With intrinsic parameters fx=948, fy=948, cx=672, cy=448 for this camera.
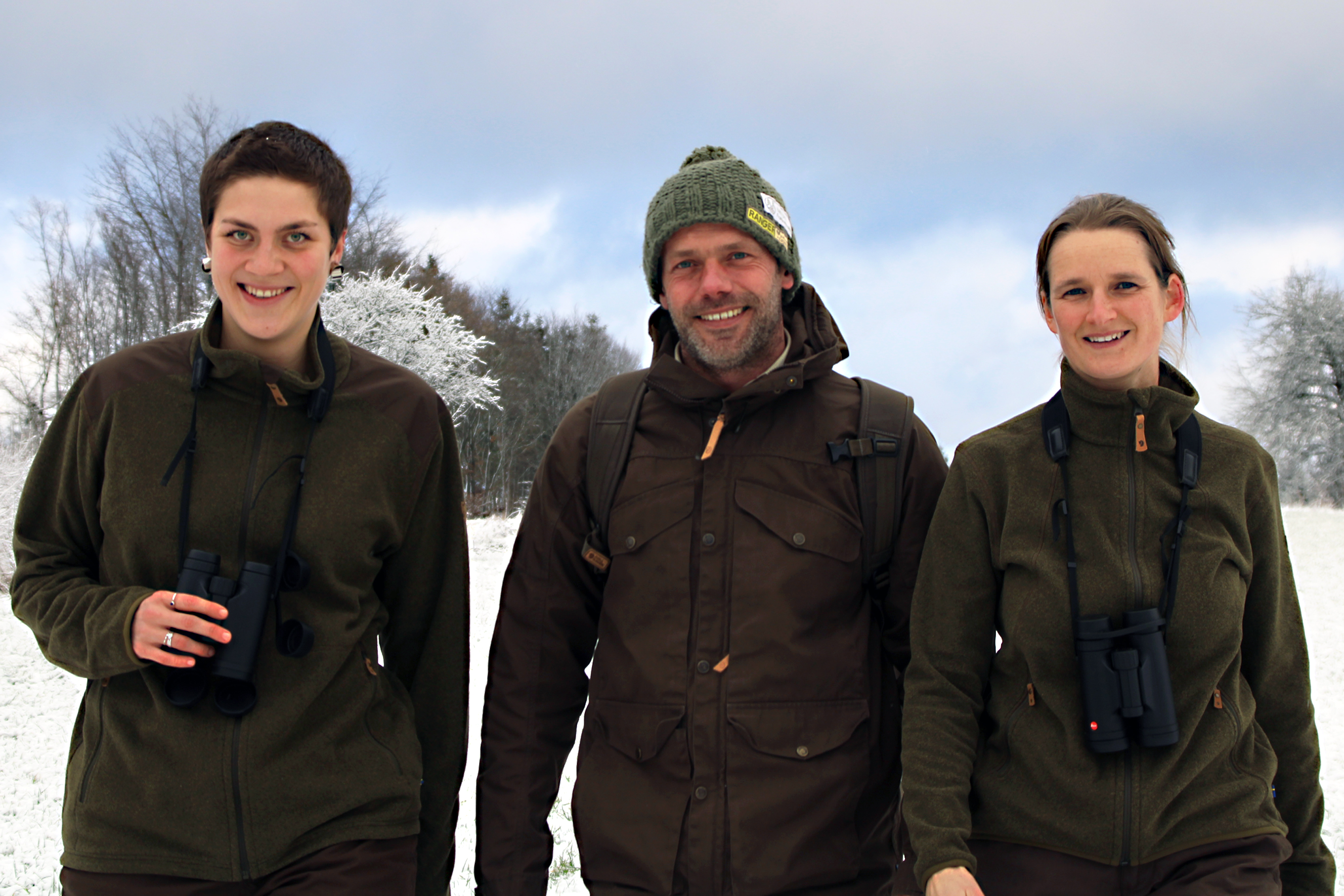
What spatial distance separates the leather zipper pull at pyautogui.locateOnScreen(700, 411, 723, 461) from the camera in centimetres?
284

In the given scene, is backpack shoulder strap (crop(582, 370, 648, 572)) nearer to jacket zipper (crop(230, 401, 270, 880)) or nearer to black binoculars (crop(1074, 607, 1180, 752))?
jacket zipper (crop(230, 401, 270, 880))

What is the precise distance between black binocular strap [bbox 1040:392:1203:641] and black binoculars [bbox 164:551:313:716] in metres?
1.93

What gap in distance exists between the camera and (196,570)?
2.35 metres

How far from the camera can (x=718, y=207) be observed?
300cm

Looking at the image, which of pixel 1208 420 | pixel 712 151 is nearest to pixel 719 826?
pixel 1208 420

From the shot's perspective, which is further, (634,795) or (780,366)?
(780,366)

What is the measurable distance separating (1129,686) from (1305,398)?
38.6 m

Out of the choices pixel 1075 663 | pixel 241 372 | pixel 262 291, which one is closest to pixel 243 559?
pixel 241 372

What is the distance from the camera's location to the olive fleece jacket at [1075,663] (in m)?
2.27

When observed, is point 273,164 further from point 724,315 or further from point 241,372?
point 724,315

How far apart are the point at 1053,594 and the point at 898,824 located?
773 mm

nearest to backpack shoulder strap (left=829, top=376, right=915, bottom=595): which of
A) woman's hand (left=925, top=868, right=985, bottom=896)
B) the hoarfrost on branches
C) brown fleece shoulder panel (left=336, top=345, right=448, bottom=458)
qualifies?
woman's hand (left=925, top=868, right=985, bottom=896)

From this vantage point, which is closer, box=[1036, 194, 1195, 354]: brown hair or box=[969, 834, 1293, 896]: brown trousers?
box=[969, 834, 1293, 896]: brown trousers

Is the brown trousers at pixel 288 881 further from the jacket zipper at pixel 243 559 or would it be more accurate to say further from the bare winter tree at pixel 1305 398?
the bare winter tree at pixel 1305 398
